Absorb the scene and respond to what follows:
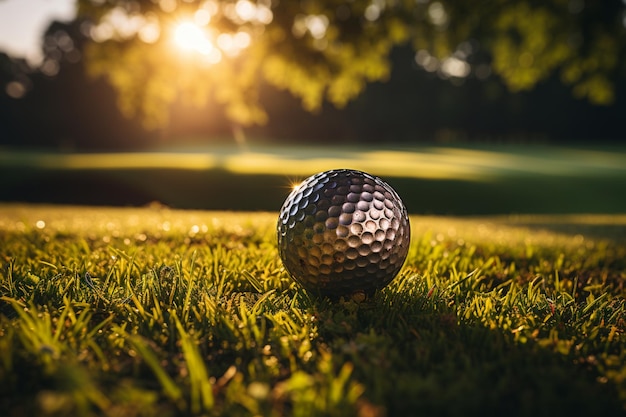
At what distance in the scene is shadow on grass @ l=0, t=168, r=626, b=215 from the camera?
1341cm

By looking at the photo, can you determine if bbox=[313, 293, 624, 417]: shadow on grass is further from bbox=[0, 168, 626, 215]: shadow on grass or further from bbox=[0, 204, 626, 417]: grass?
bbox=[0, 168, 626, 215]: shadow on grass

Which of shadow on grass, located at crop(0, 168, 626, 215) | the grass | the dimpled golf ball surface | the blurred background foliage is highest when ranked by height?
the blurred background foliage

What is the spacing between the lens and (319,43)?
16.7 m

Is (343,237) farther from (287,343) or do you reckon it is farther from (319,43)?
(319,43)

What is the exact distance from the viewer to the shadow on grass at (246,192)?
13406mm

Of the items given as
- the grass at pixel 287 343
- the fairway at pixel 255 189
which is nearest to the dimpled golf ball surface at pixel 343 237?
the grass at pixel 287 343

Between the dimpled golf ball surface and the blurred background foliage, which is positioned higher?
the blurred background foliage

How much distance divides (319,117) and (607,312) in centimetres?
5386

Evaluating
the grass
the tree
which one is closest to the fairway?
the tree

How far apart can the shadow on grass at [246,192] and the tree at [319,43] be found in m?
3.53

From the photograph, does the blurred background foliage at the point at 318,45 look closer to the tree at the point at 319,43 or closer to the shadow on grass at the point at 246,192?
the tree at the point at 319,43

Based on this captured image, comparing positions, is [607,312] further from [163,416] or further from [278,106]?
[278,106]

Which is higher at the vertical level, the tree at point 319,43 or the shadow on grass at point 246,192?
the tree at point 319,43

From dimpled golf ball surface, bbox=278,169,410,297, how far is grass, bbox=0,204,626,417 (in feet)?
0.52
